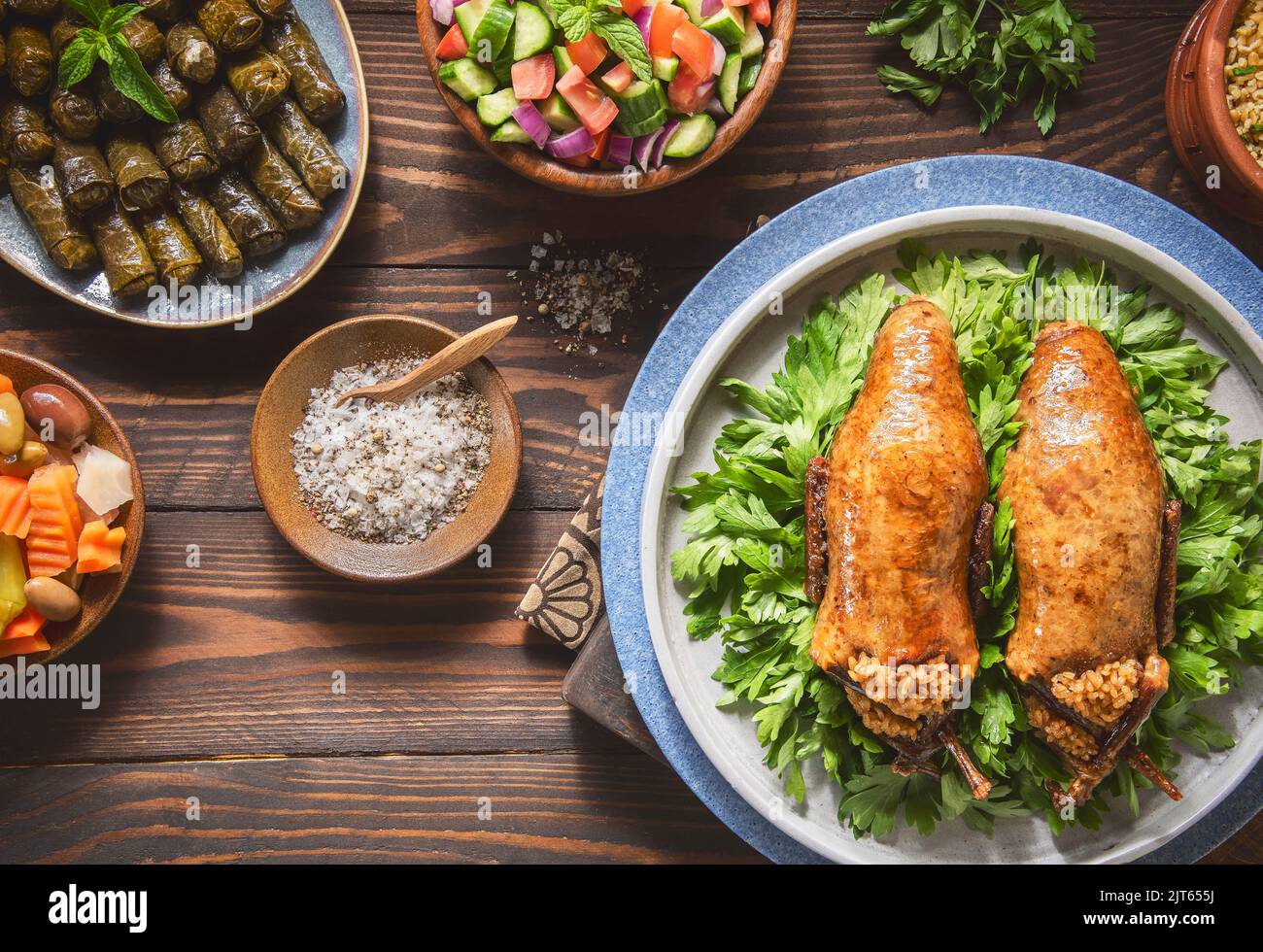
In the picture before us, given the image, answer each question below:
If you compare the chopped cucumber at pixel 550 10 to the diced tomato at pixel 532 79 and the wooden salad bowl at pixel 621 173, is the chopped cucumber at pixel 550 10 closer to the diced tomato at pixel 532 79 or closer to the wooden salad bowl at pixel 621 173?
the diced tomato at pixel 532 79

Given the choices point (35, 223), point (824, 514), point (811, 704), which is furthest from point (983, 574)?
point (35, 223)

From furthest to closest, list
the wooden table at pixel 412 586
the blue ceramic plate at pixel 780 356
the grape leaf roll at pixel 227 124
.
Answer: the wooden table at pixel 412 586
the grape leaf roll at pixel 227 124
the blue ceramic plate at pixel 780 356

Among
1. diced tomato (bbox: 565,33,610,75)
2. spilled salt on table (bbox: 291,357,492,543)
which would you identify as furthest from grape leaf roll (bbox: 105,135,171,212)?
diced tomato (bbox: 565,33,610,75)

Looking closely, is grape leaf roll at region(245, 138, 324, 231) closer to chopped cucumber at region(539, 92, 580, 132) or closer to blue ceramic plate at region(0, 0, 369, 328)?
Answer: blue ceramic plate at region(0, 0, 369, 328)

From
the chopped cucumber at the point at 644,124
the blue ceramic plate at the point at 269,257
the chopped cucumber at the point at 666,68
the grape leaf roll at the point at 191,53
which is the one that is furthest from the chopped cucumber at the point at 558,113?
the grape leaf roll at the point at 191,53

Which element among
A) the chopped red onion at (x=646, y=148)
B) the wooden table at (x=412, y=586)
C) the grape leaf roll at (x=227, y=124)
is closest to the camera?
the chopped red onion at (x=646, y=148)

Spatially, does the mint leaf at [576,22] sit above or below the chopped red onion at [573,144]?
above
